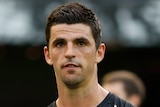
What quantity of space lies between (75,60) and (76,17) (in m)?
0.38

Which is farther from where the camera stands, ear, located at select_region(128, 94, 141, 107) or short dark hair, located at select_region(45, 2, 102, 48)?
ear, located at select_region(128, 94, 141, 107)

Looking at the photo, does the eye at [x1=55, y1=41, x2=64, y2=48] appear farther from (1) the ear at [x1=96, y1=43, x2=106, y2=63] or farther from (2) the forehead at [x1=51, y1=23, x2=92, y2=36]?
(1) the ear at [x1=96, y1=43, x2=106, y2=63]

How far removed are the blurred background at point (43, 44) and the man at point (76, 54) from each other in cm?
478

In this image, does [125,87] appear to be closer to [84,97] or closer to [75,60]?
[84,97]

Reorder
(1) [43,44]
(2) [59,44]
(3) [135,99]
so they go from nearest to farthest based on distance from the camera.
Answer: (2) [59,44], (3) [135,99], (1) [43,44]

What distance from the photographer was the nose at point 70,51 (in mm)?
6324

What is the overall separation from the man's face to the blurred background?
4.88 metres

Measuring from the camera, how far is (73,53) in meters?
6.33

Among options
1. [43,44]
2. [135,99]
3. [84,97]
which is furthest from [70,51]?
[43,44]

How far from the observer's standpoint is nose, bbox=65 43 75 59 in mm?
6324

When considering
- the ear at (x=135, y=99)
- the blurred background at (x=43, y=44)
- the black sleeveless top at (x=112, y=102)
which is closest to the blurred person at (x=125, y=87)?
the ear at (x=135, y=99)

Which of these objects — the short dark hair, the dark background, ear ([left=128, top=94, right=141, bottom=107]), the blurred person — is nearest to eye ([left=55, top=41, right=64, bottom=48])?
the short dark hair

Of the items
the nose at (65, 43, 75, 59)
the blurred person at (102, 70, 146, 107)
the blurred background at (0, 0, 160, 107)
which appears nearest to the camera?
the nose at (65, 43, 75, 59)

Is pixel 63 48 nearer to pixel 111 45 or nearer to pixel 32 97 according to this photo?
pixel 111 45
